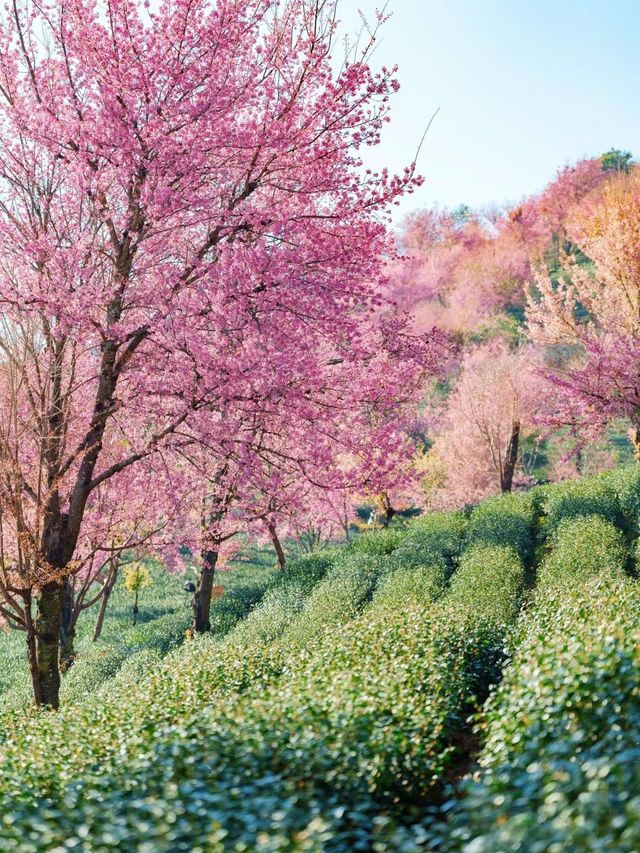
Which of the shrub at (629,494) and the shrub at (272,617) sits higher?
the shrub at (629,494)

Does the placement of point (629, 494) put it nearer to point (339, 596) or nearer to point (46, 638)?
point (339, 596)

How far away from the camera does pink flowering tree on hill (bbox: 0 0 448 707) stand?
34.0 feet

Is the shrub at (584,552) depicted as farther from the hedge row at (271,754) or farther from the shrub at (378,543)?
the shrub at (378,543)

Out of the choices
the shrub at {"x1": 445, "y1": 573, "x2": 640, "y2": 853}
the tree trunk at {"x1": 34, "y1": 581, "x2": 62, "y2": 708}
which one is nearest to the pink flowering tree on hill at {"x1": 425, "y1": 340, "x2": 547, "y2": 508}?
the tree trunk at {"x1": 34, "y1": 581, "x2": 62, "y2": 708}

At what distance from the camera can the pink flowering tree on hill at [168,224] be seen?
10.4m

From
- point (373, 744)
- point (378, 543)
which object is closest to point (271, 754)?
point (373, 744)

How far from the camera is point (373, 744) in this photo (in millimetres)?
6793

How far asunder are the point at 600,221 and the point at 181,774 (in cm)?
2234

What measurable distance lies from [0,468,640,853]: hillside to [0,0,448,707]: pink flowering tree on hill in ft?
11.2

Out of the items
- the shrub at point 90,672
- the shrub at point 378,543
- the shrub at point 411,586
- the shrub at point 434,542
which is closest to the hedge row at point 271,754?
the shrub at point 411,586

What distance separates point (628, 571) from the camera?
15.5 metres

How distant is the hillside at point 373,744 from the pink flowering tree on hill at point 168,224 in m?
3.42

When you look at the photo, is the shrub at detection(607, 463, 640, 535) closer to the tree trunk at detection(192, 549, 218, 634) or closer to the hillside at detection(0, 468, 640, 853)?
the hillside at detection(0, 468, 640, 853)

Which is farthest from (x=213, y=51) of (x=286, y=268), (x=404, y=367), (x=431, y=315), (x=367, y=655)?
(x=431, y=315)
